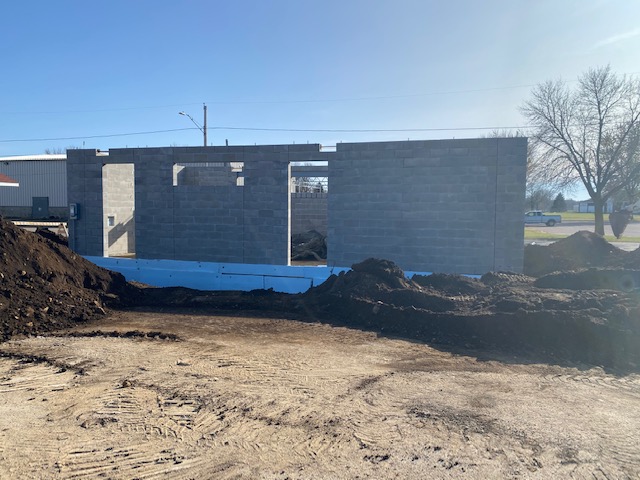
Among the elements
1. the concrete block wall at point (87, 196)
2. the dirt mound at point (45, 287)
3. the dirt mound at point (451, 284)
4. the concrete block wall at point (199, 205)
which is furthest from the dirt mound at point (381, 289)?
the concrete block wall at point (87, 196)

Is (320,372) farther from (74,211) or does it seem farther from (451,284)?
(74,211)

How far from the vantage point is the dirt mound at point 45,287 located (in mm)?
9477

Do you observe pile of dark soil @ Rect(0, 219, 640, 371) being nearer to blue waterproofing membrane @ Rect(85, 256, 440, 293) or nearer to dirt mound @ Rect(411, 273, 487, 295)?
dirt mound @ Rect(411, 273, 487, 295)

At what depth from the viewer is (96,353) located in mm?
7984

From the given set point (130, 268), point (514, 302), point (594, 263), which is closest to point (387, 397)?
point (514, 302)

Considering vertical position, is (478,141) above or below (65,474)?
above

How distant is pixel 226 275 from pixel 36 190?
117 ft

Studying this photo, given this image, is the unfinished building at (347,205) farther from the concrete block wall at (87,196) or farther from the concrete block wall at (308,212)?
the concrete block wall at (308,212)

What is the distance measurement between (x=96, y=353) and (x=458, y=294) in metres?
6.70

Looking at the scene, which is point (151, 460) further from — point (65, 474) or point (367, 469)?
point (367, 469)

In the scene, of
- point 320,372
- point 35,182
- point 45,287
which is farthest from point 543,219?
point 320,372

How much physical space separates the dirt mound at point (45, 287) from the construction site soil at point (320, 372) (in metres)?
0.04

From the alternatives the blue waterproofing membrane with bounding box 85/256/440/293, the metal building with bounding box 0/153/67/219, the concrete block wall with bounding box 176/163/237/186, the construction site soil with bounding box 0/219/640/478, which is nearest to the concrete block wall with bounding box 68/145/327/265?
the blue waterproofing membrane with bounding box 85/256/440/293

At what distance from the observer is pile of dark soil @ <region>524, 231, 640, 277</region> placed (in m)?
16.0
